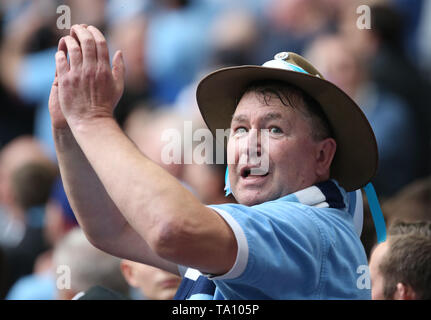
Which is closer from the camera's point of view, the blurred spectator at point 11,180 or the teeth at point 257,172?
the teeth at point 257,172

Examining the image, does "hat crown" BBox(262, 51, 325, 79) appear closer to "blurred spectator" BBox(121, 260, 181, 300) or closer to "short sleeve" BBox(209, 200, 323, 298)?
"short sleeve" BBox(209, 200, 323, 298)

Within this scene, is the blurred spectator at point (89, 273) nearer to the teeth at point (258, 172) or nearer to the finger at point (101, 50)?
the teeth at point (258, 172)

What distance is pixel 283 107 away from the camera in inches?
66.0

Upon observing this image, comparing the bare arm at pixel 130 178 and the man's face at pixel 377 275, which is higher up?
the bare arm at pixel 130 178

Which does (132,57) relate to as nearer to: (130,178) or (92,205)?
(92,205)

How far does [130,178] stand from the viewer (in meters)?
1.28

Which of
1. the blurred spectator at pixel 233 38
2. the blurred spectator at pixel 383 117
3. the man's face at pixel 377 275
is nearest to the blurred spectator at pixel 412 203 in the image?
the blurred spectator at pixel 383 117

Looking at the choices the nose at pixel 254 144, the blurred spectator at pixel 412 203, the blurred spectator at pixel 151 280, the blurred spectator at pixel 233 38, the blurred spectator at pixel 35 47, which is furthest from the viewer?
the blurred spectator at pixel 35 47

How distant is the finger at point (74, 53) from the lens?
1.40 meters

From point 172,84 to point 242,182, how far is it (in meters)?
2.45

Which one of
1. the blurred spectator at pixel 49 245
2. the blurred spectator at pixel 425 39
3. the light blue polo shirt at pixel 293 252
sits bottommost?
the blurred spectator at pixel 49 245

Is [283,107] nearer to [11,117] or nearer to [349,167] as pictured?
[349,167]

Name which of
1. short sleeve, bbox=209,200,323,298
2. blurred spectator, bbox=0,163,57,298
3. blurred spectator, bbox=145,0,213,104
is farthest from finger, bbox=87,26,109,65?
blurred spectator, bbox=0,163,57,298

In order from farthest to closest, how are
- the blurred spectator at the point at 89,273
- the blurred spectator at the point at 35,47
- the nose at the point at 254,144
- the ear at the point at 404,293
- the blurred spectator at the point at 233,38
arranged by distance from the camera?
the blurred spectator at the point at 35,47, the blurred spectator at the point at 233,38, the blurred spectator at the point at 89,273, the ear at the point at 404,293, the nose at the point at 254,144
